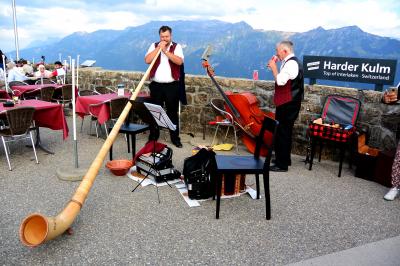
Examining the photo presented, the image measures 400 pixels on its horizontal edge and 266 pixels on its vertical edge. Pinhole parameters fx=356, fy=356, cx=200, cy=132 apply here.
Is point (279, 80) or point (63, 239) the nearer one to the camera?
point (63, 239)

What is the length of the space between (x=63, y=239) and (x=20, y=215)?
77 centimetres

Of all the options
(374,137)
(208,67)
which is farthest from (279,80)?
(374,137)

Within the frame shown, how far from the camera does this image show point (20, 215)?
3645mm

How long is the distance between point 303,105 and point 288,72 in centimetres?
133

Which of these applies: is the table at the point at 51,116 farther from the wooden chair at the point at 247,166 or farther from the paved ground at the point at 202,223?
the wooden chair at the point at 247,166

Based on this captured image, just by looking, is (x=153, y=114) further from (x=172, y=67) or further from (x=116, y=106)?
(x=116, y=106)

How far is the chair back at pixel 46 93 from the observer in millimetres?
8062

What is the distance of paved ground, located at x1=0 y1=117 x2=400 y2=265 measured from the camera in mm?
2986

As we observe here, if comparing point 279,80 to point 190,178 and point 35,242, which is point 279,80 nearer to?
point 190,178

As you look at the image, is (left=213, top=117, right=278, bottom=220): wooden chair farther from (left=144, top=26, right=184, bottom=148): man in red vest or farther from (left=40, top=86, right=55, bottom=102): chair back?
(left=40, top=86, right=55, bottom=102): chair back

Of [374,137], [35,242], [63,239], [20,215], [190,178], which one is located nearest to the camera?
[35,242]

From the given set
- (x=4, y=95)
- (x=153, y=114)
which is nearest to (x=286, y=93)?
(x=153, y=114)

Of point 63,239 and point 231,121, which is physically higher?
point 231,121

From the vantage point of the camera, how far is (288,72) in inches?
191
